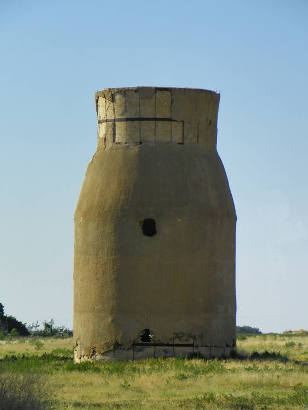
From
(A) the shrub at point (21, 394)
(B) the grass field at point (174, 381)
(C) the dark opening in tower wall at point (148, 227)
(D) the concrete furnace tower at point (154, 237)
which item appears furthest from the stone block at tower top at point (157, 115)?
(A) the shrub at point (21, 394)

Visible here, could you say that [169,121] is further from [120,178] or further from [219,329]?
[219,329]

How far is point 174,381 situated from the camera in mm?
23250

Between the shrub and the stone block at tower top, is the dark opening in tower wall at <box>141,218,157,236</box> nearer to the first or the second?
the stone block at tower top

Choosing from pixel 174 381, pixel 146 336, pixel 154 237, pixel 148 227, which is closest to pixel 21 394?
pixel 174 381

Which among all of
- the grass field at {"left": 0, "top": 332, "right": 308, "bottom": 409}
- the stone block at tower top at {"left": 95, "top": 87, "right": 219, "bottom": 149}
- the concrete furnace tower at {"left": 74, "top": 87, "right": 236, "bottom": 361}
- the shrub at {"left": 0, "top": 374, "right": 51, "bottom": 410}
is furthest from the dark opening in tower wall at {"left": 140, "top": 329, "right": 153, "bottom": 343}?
the shrub at {"left": 0, "top": 374, "right": 51, "bottom": 410}

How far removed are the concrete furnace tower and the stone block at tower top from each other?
0.9 inches

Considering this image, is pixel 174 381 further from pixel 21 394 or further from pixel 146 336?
pixel 21 394

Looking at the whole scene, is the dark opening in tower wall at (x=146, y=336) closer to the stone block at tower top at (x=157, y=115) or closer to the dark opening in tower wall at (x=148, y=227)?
the dark opening in tower wall at (x=148, y=227)

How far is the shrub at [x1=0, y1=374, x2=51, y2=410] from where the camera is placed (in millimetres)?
17375

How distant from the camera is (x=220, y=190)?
93.0 ft

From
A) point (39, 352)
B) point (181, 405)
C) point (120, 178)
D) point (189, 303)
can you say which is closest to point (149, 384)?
point (181, 405)

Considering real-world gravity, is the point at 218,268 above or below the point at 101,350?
above

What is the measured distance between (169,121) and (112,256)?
3.38m

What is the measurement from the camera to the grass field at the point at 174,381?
2033 centimetres
